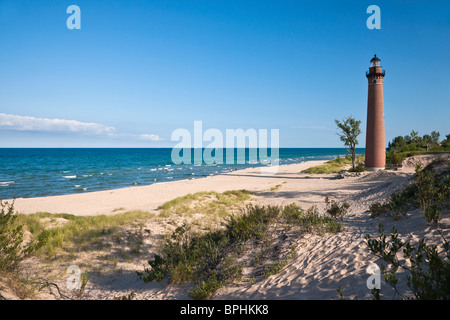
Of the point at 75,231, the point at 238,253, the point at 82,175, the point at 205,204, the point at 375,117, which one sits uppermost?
the point at 375,117

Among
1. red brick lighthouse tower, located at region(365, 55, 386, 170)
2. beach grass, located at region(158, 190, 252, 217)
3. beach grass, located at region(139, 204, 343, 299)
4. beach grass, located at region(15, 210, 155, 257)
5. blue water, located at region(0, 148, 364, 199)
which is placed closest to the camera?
beach grass, located at region(139, 204, 343, 299)

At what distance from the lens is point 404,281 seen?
426cm

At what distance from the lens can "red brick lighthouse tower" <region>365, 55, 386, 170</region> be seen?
26.8m

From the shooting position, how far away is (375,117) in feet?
88.7

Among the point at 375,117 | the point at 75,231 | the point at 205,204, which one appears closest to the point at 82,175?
the point at 205,204

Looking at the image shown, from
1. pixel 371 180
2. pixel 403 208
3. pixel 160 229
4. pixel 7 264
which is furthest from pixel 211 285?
pixel 371 180

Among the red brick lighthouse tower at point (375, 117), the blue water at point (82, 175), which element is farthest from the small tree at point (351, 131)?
the blue water at point (82, 175)

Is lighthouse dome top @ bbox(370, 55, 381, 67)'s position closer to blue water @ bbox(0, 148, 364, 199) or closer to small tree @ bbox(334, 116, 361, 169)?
small tree @ bbox(334, 116, 361, 169)

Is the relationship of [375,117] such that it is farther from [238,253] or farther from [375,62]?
[238,253]

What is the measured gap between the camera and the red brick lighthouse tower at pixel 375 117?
88.1ft

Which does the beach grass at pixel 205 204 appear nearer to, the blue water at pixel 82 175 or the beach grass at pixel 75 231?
the beach grass at pixel 75 231

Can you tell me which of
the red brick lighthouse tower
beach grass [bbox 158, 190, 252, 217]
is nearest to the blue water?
beach grass [bbox 158, 190, 252, 217]

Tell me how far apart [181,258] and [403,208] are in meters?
7.26
